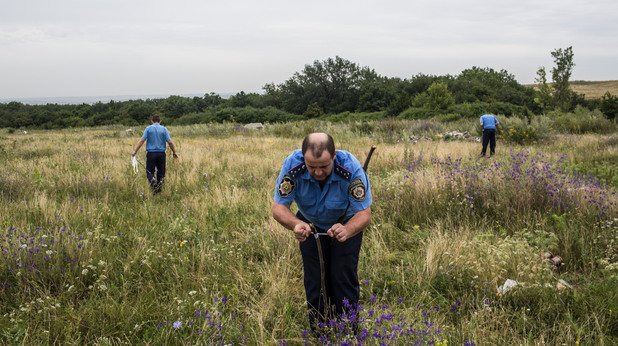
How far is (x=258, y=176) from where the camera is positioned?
8.84 metres

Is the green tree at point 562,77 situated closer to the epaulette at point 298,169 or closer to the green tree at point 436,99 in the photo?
the green tree at point 436,99

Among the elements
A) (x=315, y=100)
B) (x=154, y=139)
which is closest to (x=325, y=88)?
(x=315, y=100)

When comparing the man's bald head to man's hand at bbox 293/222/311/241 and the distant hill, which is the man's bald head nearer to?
man's hand at bbox 293/222/311/241

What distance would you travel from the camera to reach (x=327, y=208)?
2.84 meters

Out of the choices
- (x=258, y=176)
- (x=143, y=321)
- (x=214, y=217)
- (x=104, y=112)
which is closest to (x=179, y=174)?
(x=258, y=176)

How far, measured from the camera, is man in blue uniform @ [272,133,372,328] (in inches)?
103

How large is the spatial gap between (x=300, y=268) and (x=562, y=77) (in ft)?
100

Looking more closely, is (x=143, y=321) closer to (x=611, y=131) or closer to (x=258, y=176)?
(x=258, y=176)

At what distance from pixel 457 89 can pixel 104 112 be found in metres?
50.9

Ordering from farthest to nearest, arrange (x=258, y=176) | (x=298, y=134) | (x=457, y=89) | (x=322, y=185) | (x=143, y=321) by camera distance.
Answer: (x=457, y=89), (x=298, y=134), (x=258, y=176), (x=143, y=321), (x=322, y=185)

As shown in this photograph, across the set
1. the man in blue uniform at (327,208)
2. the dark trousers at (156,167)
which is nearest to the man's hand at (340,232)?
the man in blue uniform at (327,208)

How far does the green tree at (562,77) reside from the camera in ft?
92.1

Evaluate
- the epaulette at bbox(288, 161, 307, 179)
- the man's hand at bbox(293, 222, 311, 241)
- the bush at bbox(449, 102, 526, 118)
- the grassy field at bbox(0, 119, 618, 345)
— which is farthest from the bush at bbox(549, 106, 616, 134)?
the man's hand at bbox(293, 222, 311, 241)

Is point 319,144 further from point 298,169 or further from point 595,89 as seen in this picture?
point 595,89
